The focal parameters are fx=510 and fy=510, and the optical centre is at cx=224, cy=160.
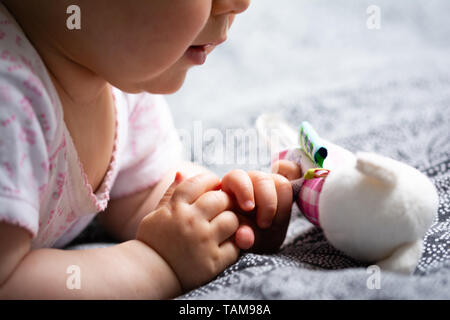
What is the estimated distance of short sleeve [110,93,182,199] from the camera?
779 millimetres

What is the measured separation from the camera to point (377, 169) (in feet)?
1.52

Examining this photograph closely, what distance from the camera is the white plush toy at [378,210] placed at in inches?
18.2

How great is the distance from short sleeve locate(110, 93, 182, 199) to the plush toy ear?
15.6 inches

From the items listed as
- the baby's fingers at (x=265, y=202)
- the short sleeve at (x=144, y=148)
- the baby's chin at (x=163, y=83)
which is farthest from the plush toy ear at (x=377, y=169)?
the short sleeve at (x=144, y=148)

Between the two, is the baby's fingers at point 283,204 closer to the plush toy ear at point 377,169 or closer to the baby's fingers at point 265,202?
the baby's fingers at point 265,202

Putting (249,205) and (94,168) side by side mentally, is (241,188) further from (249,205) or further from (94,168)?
(94,168)

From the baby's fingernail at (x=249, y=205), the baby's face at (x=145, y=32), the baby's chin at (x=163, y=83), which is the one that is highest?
the baby's face at (x=145, y=32)

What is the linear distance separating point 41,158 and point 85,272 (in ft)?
0.39

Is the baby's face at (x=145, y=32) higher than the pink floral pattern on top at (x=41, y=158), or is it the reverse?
the baby's face at (x=145, y=32)

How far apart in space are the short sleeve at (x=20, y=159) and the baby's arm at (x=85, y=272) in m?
0.02

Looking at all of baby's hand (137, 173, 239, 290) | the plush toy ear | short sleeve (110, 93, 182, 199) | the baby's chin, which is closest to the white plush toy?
the plush toy ear

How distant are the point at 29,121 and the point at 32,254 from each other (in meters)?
0.13

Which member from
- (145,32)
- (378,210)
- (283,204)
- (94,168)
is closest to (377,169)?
(378,210)
